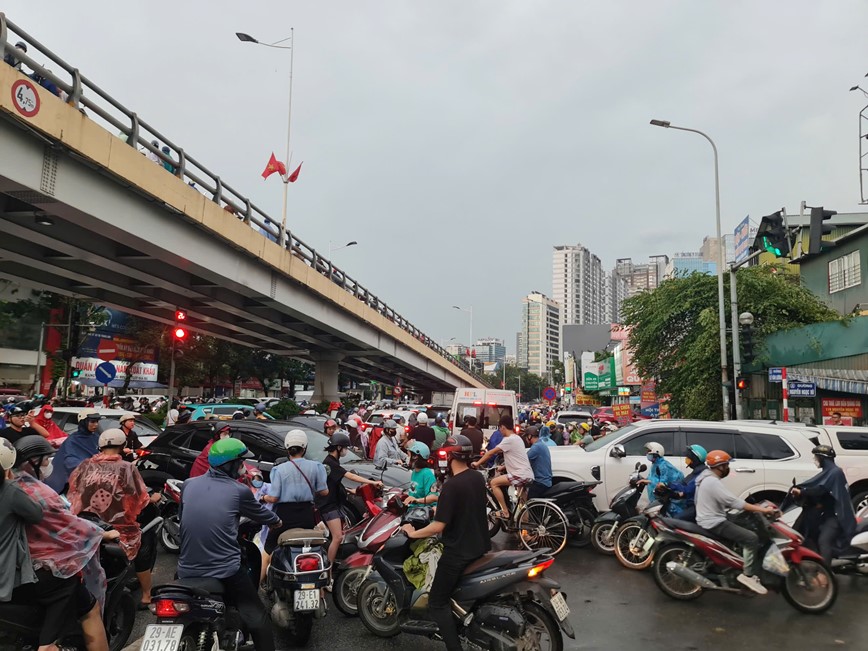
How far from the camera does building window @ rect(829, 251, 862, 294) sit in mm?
24719

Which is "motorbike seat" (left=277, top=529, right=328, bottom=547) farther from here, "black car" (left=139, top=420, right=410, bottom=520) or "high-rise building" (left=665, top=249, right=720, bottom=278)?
"high-rise building" (left=665, top=249, right=720, bottom=278)

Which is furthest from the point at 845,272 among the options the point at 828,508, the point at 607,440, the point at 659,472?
the point at 828,508

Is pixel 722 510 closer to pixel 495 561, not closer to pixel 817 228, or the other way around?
pixel 495 561

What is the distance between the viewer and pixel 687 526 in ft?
21.3

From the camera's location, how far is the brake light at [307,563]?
485cm

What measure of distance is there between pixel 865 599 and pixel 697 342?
16.1 metres

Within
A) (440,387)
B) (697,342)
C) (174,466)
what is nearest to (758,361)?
(697,342)

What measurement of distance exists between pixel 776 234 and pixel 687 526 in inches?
347

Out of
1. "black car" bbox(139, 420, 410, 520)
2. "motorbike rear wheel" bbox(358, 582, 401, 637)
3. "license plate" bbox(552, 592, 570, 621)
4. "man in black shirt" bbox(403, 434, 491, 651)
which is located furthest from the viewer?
"black car" bbox(139, 420, 410, 520)

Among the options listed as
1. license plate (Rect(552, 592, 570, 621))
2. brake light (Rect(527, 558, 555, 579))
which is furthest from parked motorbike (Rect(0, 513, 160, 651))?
license plate (Rect(552, 592, 570, 621))

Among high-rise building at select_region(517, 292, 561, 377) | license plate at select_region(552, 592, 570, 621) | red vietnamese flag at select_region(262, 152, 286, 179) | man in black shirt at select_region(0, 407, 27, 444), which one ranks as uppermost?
high-rise building at select_region(517, 292, 561, 377)

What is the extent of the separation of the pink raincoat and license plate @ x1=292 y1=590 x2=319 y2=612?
Answer: 149 cm

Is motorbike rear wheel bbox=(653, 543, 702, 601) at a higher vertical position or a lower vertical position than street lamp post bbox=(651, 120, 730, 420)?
lower

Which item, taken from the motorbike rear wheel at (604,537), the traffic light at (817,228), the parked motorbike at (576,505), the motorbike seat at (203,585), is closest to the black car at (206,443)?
the parked motorbike at (576,505)
